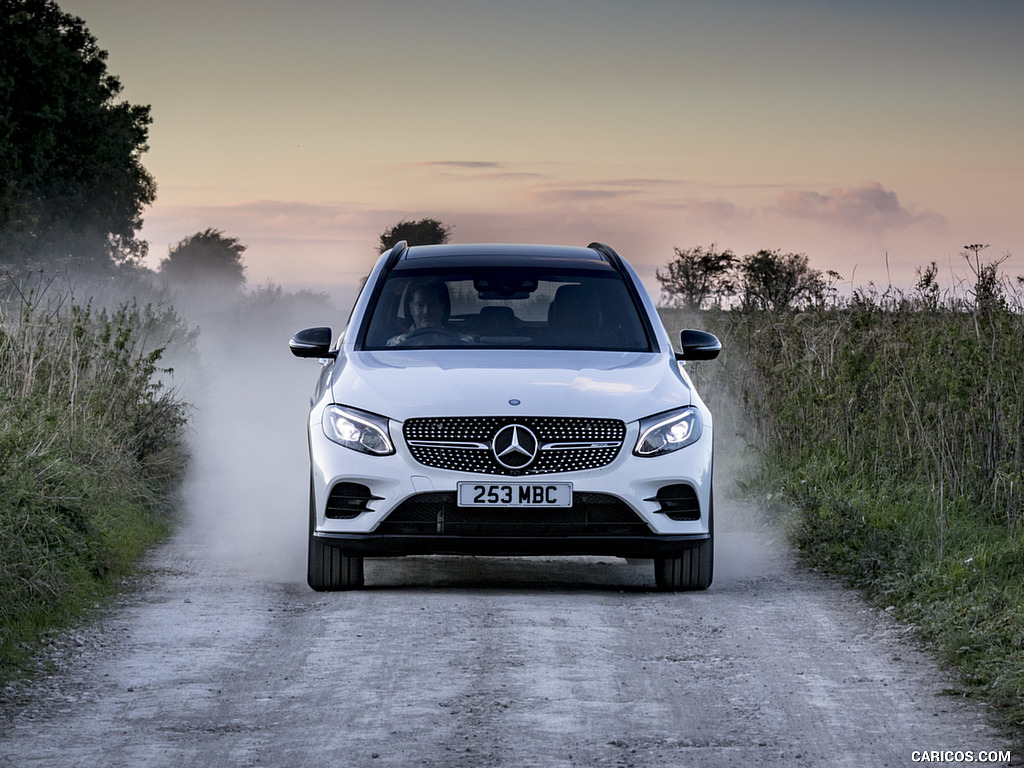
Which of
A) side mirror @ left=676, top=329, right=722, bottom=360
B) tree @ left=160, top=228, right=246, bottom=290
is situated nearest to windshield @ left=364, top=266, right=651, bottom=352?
side mirror @ left=676, top=329, right=722, bottom=360

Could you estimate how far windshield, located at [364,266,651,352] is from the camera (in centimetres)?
847

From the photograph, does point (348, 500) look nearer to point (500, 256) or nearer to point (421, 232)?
point (500, 256)

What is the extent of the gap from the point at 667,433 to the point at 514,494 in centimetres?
85

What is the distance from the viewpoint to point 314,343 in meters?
8.37

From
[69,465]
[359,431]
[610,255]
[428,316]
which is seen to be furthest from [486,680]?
[69,465]

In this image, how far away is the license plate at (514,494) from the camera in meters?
7.27

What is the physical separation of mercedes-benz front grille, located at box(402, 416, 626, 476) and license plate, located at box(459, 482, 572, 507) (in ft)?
0.22

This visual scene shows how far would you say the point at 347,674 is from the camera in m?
5.89

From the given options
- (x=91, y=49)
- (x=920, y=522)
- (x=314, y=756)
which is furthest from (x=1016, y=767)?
(x=91, y=49)

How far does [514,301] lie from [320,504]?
92.2 inches

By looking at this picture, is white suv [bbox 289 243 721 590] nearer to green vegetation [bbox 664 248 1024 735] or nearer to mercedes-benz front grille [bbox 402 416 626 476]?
mercedes-benz front grille [bbox 402 416 626 476]

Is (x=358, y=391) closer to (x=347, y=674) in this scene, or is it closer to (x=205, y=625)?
(x=205, y=625)

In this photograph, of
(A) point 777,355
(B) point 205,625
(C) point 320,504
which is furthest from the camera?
(A) point 777,355

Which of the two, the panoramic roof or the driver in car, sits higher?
the panoramic roof
